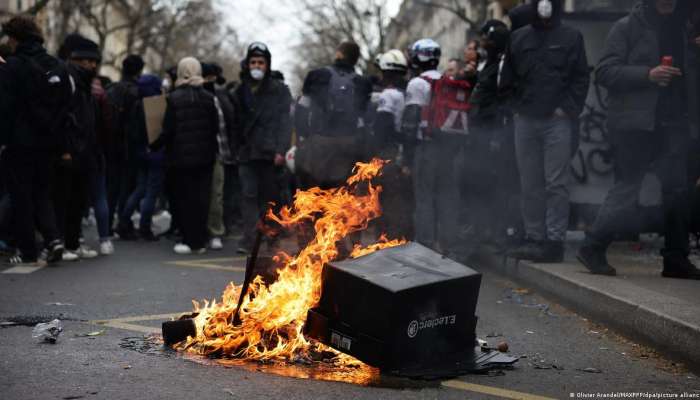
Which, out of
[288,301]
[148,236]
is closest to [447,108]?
[148,236]

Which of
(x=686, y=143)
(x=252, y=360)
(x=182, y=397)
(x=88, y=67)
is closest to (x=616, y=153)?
(x=686, y=143)

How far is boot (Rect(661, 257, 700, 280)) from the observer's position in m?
7.70

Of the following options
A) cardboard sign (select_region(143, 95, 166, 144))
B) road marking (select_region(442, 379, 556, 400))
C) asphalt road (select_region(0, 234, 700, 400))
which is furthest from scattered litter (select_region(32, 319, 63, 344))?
cardboard sign (select_region(143, 95, 166, 144))

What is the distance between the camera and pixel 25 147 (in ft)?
30.7

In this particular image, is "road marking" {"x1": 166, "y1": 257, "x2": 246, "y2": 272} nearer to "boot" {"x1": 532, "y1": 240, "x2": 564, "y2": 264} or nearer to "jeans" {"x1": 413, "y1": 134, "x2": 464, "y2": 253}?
"jeans" {"x1": 413, "y1": 134, "x2": 464, "y2": 253}

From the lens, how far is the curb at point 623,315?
17.9ft

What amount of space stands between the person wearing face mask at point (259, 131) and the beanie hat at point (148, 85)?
2054mm

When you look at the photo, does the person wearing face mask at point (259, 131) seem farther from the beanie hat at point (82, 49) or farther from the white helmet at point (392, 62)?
the beanie hat at point (82, 49)

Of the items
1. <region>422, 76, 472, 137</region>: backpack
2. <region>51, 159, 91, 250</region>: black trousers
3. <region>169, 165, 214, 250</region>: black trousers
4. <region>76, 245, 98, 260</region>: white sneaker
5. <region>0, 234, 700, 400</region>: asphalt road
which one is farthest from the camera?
<region>169, 165, 214, 250</region>: black trousers

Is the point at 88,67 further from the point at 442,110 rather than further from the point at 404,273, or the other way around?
the point at 404,273

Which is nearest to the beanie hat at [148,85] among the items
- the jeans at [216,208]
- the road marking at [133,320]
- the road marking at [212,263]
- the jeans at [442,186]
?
the jeans at [216,208]

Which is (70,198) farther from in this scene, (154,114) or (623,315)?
(623,315)

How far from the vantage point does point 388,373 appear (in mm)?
4930

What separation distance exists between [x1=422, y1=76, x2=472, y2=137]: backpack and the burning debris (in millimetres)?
4153
